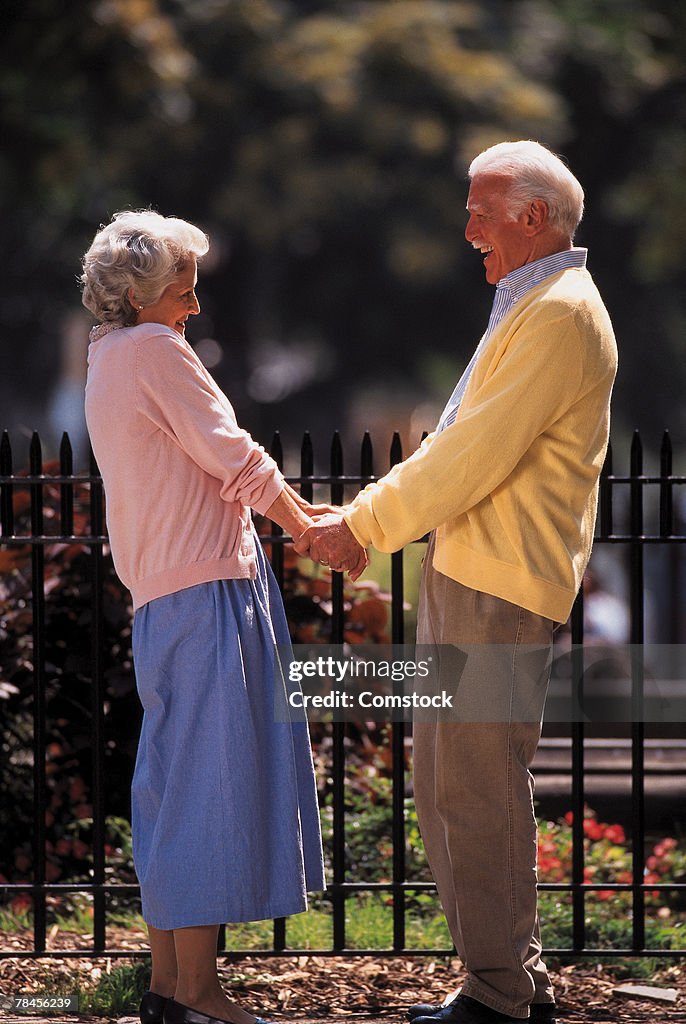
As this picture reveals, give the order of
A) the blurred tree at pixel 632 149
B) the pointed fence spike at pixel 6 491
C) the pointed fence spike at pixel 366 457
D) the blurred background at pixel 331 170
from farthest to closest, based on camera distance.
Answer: the blurred tree at pixel 632 149 → the blurred background at pixel 331 170 → the pointed fence spike at pixel 6 491 → the pointed fence spike at pixel 366 457

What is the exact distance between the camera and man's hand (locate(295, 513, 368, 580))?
3609 millimetres

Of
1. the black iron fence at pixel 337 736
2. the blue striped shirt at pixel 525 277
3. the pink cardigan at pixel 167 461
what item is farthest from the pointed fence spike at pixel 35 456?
the blue striped shirt at pixel 525 277

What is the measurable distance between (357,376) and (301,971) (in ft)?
43.8

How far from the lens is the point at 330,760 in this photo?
518 cm

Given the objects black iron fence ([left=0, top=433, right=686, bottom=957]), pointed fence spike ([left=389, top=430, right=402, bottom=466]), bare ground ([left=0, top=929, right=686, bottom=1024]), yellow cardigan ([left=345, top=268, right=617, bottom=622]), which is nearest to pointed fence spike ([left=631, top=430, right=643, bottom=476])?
black iron fence ([left=0, top=433, right=686, bottom=957])

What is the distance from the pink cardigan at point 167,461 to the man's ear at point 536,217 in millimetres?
818

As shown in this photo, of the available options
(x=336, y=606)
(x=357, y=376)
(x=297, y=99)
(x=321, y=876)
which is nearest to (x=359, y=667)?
(x=336, y=606)

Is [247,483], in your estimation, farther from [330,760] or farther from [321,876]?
[330,760]

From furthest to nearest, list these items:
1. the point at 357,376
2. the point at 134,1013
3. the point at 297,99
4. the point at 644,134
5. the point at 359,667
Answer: the point at 357,376 < the point at 644,134 < the point at 297,99 < the point at 359,667 < the point at 134,1013

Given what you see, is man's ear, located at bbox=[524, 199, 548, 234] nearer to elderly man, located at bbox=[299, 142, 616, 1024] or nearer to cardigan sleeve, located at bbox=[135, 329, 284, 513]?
elderly man, located at bbox=[299, 142, 616, 1024]

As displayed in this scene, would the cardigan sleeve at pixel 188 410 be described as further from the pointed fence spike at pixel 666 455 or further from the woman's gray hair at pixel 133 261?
the pointed fence spike at pixel 666 455

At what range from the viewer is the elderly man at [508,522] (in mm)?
3291

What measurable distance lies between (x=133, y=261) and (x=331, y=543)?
2.75ft

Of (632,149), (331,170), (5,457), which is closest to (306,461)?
(5,457)
